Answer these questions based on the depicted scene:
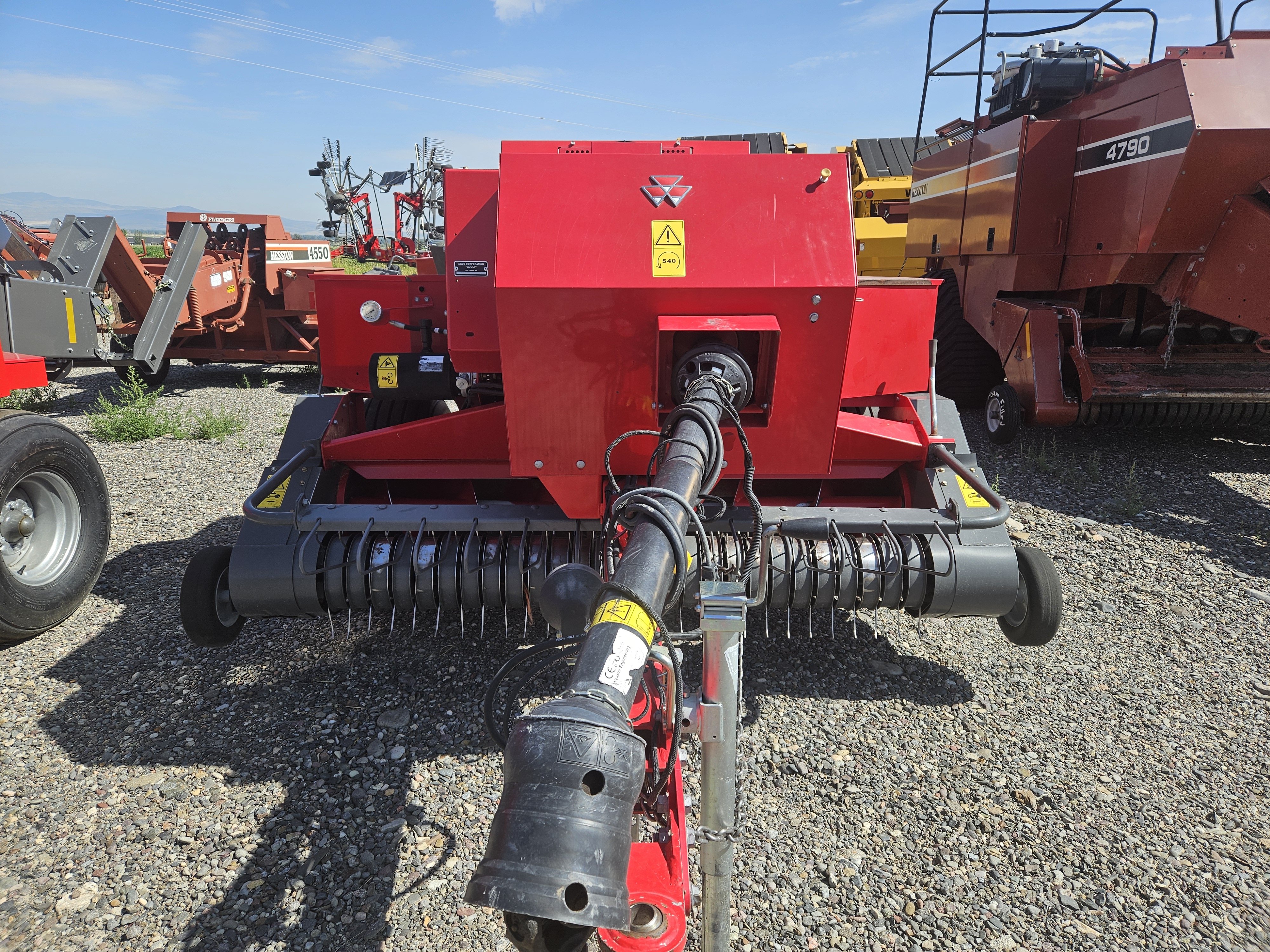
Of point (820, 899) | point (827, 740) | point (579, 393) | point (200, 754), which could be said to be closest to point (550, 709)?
point (820, 899)

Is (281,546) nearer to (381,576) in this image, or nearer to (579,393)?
(381,576)

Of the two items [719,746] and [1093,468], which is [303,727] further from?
[1093,468]

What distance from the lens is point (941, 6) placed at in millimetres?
6297

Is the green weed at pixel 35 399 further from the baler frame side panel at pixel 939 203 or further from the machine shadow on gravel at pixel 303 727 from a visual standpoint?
the baler frame side panel at pixel 939 203

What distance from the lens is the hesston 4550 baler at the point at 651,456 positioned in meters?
1.60

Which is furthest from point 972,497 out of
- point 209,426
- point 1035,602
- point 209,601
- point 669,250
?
point 209,426

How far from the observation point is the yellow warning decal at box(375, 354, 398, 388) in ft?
10.8

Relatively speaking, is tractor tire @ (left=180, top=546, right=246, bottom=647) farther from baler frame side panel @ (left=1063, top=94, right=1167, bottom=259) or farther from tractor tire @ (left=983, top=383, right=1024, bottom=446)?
baler frame side panel @ (left=1063, top=94, right=1167, bottom=259)

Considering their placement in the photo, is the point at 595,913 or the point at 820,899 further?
the point at 820,899

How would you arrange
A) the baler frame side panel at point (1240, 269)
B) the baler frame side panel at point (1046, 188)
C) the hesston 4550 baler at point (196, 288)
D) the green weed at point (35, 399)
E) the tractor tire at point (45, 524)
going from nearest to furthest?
the tractor tire at point (45, 524) → the baler frame side panel at point (1240, 269) → the baler frame side panel at point (1046, 188) → the hesston 4550 baler at point (196, 288) → the green weed at point (35, 399)

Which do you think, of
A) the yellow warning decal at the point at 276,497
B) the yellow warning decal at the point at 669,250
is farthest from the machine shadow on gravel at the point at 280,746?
the yellow warning decal at the point at 669,250

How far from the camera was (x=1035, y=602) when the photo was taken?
2.90m

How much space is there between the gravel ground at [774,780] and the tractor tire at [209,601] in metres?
0.15

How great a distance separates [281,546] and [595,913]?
2.21 meters
